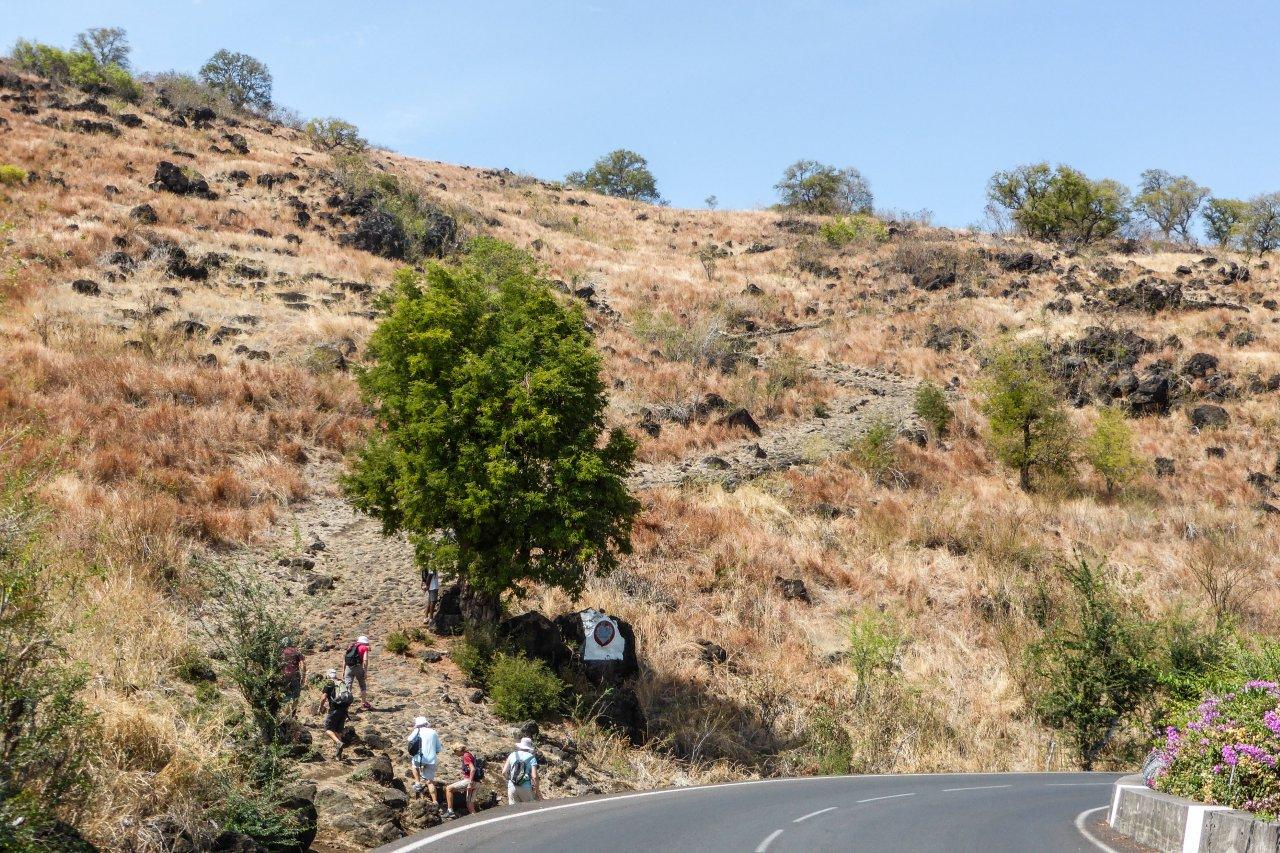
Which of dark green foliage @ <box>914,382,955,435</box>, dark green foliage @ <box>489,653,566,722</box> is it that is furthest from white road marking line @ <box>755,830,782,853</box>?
dark green foliage @ <box>914,382,955,435</box>

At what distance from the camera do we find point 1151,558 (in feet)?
93.6

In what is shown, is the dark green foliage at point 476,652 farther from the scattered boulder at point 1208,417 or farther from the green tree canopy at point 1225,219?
the green tree canopy at point 1225,219

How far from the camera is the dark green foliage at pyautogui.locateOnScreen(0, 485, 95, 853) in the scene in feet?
22.8

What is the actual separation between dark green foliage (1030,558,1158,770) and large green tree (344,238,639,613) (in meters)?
11.6

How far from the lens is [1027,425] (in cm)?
3444

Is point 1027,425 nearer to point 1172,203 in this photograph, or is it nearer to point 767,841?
point 767,841

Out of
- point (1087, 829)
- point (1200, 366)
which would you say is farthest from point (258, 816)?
point (1200, 366)

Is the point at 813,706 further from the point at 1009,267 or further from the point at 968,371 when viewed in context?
the point at 1009,267

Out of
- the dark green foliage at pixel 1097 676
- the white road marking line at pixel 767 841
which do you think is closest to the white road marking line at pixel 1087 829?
the white road marking line at pixel 767 841

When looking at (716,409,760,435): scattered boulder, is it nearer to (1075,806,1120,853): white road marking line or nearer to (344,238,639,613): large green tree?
(344,238,639,613): large green tree

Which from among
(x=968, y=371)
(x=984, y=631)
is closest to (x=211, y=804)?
(x=984, y=631)

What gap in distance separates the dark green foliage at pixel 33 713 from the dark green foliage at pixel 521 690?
342 inches

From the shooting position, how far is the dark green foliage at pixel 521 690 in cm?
1603

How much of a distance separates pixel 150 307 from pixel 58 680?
29.7 m
